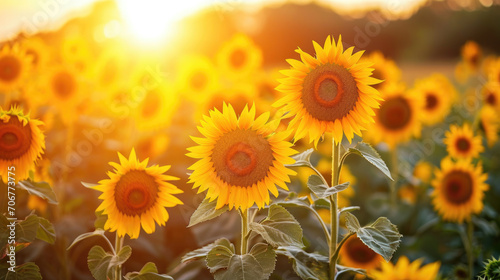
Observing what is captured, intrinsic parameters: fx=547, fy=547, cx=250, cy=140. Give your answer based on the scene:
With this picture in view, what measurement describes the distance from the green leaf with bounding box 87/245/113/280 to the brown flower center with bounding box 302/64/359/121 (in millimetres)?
909

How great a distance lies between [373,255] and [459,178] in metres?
0.87

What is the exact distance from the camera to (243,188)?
1894mm

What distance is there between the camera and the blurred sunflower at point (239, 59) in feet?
19.4

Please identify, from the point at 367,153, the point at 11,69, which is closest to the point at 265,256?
the point at 367,153

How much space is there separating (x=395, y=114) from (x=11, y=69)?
2.83 metres

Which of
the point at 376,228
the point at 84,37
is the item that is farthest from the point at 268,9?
the point at 376,228

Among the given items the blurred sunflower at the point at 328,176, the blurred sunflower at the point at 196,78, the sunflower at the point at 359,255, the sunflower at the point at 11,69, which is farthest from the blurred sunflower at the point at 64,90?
the sunflower at the point at 359,255

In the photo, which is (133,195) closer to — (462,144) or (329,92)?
(329,92)

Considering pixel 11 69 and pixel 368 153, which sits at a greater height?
pixel 11 69

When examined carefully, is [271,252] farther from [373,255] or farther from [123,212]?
[373,255]

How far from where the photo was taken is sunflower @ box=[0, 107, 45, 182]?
207cm

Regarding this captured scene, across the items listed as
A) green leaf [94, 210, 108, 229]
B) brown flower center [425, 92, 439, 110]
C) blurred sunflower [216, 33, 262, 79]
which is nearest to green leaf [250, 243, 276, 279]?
green leaf [94, 210, 108, 229]

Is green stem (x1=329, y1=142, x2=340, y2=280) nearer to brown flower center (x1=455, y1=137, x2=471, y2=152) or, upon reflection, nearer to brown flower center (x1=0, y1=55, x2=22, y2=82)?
brown flower center (x1=455, y1=137, x2=471, y2=152)

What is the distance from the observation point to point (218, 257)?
75.1 inches
